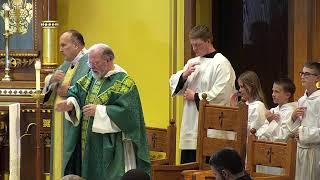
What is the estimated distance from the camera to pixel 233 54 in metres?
8.92

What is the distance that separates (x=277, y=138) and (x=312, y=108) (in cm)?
37

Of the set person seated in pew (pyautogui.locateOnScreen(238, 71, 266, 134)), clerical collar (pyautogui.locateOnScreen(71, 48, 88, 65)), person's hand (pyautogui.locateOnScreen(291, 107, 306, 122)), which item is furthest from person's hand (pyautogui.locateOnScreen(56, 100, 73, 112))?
person's hand (pyautogui.locateOnScreen(291, 107, 306, 122))

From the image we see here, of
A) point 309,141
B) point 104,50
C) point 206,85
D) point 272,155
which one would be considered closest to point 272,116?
point 309,141

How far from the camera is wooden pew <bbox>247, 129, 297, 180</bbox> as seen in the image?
20.1 ft

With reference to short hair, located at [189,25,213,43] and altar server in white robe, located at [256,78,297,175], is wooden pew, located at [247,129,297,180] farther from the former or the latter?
short hair, located at [189,25,213,43]

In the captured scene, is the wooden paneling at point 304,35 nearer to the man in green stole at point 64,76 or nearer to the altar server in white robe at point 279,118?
the altar server in white robe at point 279,118

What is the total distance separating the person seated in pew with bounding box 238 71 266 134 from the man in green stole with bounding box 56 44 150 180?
0.93 m

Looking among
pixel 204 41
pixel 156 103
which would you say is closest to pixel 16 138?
pixel 156 103

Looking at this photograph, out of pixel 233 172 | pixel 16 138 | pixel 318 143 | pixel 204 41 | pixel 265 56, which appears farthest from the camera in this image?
pixel 265 56

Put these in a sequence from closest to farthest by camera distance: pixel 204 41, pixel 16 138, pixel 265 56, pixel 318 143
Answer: pixel 318 143, pixel 204 41, pixel 16 138, pixel 265 56

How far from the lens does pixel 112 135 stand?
21.3ft

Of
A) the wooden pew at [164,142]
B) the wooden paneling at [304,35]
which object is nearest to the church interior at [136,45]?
the wooden paneling at [304,35]

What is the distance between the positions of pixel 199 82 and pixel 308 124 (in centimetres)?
114

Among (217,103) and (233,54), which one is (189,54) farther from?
(217,103)
